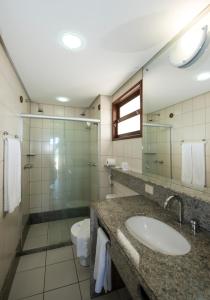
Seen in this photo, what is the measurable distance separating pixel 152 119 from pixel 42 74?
4.52 feet

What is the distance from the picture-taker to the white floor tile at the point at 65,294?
1.41 metres

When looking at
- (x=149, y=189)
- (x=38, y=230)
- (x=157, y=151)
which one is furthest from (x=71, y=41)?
(x=38, y=230)

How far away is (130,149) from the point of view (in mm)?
1967

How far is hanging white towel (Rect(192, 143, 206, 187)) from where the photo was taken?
1.06 meters

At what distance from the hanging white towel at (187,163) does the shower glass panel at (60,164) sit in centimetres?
173

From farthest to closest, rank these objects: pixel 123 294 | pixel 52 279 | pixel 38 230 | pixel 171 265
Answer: pixel 38 230, pixel 52 279, pixel 123 294, pixel 171 265

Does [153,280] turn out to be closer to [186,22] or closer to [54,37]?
[186,22]

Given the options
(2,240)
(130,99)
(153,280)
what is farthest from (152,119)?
(2,240)

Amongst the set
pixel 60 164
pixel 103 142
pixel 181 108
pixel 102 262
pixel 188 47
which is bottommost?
pixel 102 262

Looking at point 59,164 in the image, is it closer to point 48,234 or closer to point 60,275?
point 48,234

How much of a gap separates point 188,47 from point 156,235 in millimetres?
1388

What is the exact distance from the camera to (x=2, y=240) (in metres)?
1.35

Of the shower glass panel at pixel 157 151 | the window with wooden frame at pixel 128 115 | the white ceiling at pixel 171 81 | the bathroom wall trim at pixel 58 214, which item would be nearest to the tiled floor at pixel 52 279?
the bathroom wall trim at pixel 58 214

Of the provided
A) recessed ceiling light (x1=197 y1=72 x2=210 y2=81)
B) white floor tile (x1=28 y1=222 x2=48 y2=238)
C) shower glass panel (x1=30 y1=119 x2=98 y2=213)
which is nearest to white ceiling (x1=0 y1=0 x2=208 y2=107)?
recessed ceiling light (x1=197 y1=72 x2=210 y2=81)
